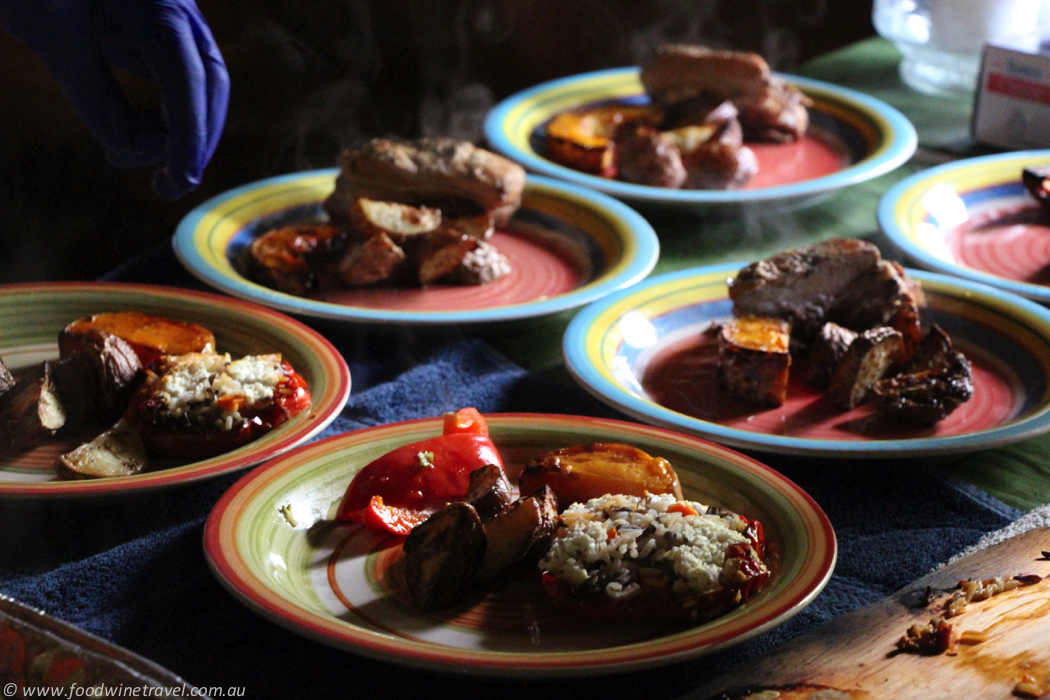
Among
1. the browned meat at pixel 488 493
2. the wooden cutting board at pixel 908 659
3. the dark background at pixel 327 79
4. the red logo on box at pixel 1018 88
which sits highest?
the red logo on box at pixel 1018 88

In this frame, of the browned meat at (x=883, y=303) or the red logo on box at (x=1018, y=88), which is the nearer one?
the browned meat at (x=883, y=303)

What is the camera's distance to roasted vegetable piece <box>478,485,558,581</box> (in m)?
1.45

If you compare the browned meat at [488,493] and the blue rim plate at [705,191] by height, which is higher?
the browned meat at [488,493]

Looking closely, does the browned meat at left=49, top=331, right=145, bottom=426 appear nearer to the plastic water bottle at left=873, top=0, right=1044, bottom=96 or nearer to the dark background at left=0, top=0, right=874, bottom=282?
the dark background at left=0, top=0, right=874, bottom=282

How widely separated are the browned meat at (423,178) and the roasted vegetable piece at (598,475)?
1.45 metres

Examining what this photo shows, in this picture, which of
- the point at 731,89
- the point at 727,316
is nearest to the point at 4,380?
the point at 727,316

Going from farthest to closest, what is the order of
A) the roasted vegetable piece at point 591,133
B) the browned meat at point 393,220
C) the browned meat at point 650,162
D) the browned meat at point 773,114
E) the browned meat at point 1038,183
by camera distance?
the browned meat at point 773,114, the roasted vegetable piece at point 591,133, the browned meat at point 650,162, the browned meat at point 1038,183, the browned meat at point 393,220

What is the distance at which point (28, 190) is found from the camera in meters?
3.88

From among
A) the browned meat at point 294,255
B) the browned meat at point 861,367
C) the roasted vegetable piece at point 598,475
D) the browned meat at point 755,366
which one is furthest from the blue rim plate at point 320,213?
the roasted vegetable piece at point 598,475

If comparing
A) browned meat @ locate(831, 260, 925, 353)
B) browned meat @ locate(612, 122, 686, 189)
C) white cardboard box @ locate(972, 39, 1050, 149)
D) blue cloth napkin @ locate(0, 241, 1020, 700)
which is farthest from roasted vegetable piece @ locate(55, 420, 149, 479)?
white cardboard box @ locate(972, 39, 1050, 149)

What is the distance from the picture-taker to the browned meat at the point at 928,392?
2.04 metres

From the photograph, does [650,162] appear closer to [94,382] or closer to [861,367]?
[861,367]

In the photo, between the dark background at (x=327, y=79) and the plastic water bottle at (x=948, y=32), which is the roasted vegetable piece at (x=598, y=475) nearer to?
the dark background at (x=327, y=79)

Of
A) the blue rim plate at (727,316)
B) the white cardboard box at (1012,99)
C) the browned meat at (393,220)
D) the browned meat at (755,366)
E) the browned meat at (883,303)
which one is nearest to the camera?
the blue rim plate at (727,316)
